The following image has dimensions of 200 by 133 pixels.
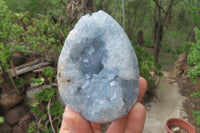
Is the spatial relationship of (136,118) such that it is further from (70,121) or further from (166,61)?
(166,61)

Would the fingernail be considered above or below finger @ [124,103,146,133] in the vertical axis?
above

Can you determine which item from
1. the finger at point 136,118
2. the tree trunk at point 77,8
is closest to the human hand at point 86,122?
the finger at point 136,118

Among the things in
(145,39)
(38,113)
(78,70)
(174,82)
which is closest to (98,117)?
(78,70)

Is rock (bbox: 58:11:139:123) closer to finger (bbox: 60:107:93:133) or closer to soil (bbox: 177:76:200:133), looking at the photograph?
→ finger (bbox: 60:107:93:133)

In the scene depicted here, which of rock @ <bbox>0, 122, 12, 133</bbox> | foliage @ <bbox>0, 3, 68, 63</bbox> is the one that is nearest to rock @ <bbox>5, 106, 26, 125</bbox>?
rock @ <bbox>0, 122, 12, 133</bbox>

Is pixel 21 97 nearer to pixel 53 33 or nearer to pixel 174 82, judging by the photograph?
pixel 53 33

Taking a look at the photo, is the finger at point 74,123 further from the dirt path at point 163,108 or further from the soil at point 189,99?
the soil at point 189,99
